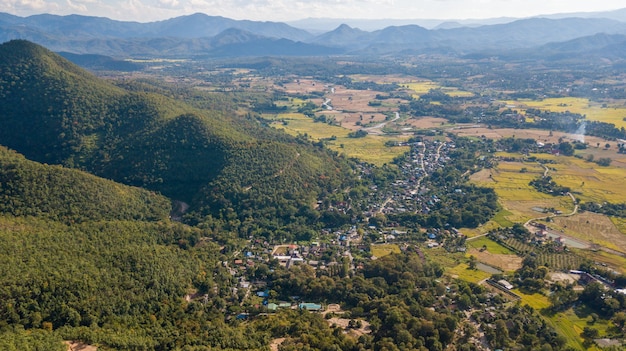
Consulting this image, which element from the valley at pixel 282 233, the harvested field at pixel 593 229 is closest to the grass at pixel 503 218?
the valley at pixel 282 233

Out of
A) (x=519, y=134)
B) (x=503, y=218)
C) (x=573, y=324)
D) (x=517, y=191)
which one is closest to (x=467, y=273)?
(x=573, y=324)

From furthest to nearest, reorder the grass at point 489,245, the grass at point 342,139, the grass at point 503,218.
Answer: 1. the grass at point 342,139
2. the grass at point 503,218
3. the grass at point 489,245

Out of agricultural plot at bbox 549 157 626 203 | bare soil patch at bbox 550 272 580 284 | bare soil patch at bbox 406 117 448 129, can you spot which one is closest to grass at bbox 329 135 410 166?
bare soil patch at bbox 406 117 448 129

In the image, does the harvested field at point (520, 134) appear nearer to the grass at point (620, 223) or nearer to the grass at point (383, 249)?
the grass at point (620, 223)

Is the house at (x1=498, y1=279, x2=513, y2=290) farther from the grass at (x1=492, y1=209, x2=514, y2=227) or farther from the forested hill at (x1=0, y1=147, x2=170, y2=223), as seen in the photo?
the forested hill at (x1=0, y1=147, x2=170, y2=223)

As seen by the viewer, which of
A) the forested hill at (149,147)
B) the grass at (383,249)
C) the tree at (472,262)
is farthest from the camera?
the forested hill at (149,147)

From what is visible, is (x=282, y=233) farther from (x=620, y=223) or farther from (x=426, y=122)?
(x=426, y=122)
